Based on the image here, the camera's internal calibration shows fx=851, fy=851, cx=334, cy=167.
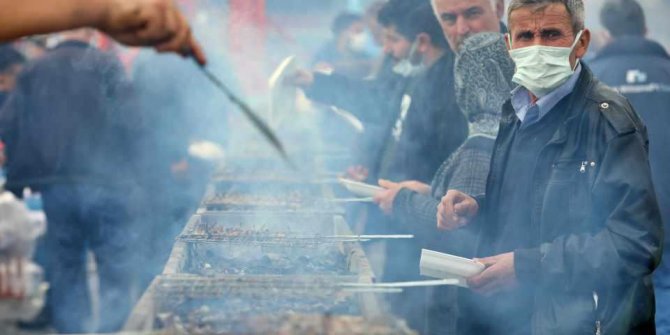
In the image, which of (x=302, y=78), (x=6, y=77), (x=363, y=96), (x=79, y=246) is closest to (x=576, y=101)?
(x=302, y=78)

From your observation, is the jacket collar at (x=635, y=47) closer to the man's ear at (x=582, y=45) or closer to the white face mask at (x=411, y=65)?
the white face mask at (x=411, y=65)

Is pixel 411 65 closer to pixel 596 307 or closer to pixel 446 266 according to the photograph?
pixel 446 266

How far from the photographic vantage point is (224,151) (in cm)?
1102

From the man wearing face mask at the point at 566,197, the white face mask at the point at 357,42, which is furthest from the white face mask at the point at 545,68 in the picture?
the white face mask at the point at 357,42

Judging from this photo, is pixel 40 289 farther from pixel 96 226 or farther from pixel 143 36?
pixel 143 36

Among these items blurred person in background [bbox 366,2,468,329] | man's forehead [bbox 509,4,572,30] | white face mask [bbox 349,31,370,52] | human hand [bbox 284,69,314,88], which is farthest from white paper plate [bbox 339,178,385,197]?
white face mask [bbox 349,31,370,52]

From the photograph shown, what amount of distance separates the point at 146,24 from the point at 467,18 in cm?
337

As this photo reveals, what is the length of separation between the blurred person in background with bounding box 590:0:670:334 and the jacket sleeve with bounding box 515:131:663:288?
8.66 ft

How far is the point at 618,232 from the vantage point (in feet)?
11.2

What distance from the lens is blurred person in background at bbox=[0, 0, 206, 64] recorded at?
250cm

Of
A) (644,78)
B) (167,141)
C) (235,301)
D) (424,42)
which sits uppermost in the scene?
(424,42)

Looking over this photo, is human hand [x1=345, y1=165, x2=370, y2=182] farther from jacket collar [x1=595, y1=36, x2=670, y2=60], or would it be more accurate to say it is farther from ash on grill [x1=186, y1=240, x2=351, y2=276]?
ash on grill [x1=186, y1=240, x2=351, y2=276]

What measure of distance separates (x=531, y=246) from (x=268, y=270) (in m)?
1.56

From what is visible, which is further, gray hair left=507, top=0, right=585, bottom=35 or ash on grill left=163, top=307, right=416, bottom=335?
gray hair left=507, top=0, right=585, bottom=35
